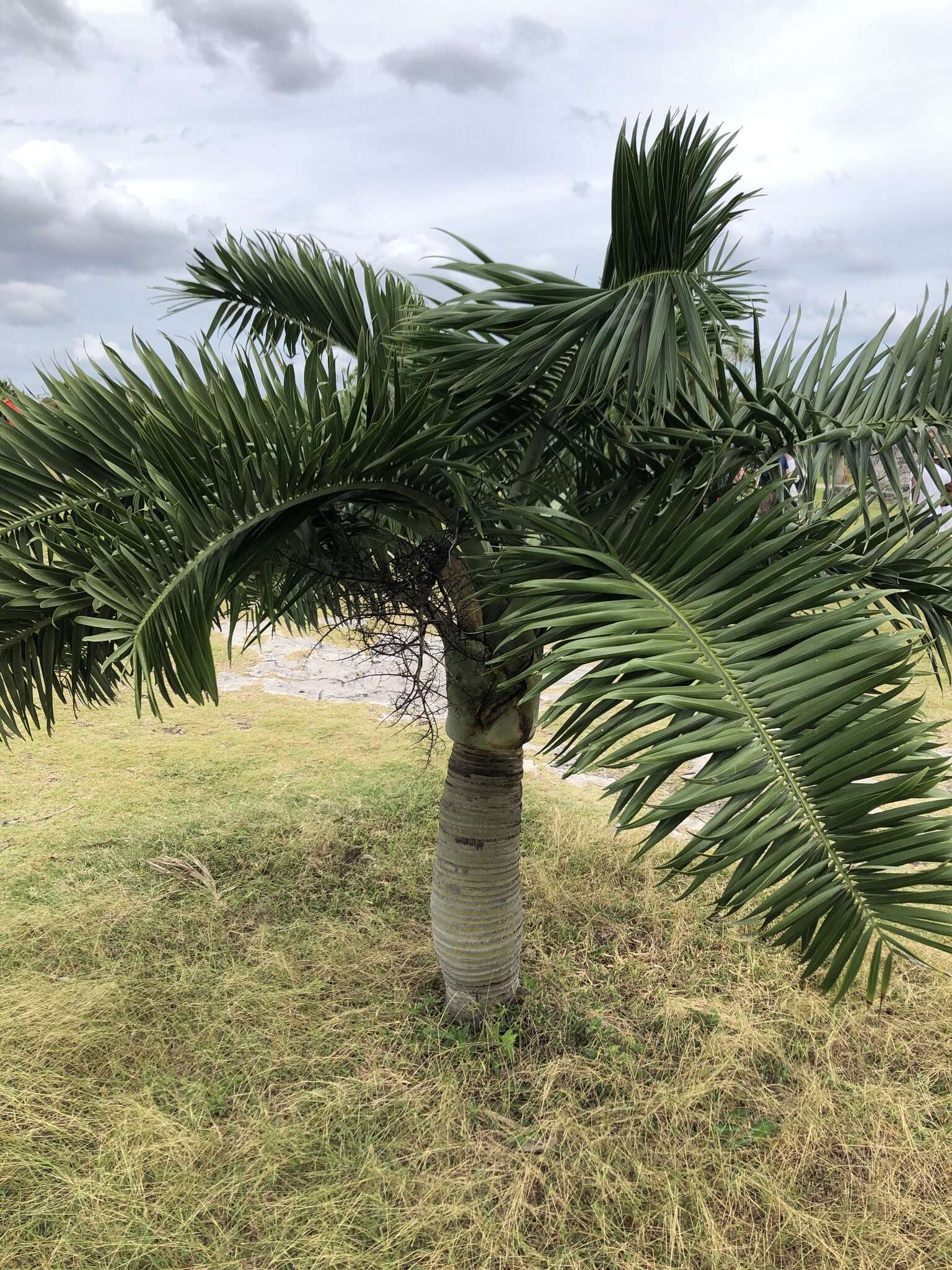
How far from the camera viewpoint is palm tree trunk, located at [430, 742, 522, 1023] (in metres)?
2.44

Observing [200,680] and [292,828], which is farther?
[292,828]

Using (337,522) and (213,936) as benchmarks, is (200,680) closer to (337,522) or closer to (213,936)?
(337,522)

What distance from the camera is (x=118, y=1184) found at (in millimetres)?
1955

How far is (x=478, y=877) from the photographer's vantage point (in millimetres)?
2451

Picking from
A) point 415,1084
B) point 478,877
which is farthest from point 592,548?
point 415,1084

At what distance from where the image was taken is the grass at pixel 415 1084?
188 cm

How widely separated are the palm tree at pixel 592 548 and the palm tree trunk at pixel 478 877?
0.03 feet

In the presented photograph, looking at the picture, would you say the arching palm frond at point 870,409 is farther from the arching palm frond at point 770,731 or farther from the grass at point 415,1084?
the grass at point 415,1084

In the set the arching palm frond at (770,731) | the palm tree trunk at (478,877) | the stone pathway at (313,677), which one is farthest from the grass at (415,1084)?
the stone pathway at (313,677)

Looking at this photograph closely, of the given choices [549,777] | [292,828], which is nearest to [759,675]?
[292,828]

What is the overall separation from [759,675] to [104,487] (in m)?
1.48

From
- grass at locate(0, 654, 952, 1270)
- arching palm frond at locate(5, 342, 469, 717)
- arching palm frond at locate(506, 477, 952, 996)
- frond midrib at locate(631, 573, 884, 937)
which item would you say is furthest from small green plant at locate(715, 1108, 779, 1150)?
arching palm frond at locate(5, 342, 469, 717)

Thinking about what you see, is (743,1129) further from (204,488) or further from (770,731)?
(204,488)

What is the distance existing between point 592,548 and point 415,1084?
1583 mm
